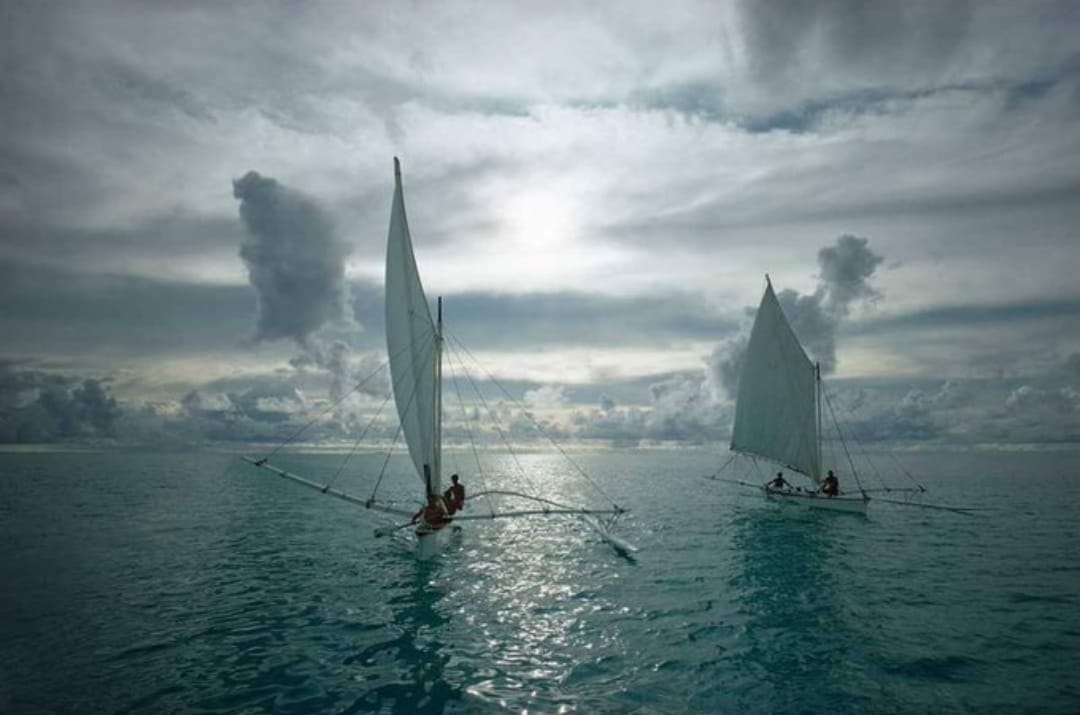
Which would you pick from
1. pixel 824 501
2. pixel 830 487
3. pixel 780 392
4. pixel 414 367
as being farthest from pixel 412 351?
pixel 830 487

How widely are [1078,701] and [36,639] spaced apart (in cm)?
3188

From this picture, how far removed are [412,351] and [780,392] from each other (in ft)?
128

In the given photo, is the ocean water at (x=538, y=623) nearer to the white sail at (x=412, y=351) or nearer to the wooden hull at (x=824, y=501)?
the white sail at (x=412, y=351)

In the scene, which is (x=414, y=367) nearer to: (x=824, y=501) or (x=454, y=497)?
(x=454, y=497)

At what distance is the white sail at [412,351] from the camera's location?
101 feet

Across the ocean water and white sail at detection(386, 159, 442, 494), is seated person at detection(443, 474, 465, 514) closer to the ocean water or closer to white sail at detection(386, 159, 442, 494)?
white sail at detection(386, 159, 442, 494)

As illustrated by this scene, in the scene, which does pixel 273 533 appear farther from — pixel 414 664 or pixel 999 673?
pixel 999 673

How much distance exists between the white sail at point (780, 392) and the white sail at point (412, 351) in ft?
119

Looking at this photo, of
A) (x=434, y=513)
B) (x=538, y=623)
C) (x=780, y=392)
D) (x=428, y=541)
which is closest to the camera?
(x=538, y=623)

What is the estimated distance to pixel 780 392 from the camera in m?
55.3

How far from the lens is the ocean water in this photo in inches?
605

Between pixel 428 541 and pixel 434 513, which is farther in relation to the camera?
pixel 434 513

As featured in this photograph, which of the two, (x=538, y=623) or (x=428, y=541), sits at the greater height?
(x=428, y=541)

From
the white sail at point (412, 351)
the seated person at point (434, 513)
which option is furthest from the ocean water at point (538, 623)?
the white sail at point (412, 351)
